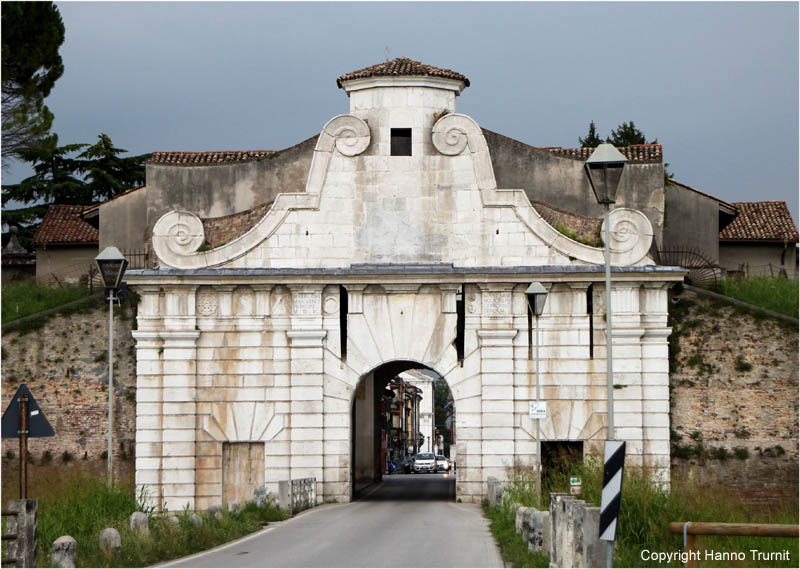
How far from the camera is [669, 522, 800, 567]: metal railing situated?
13.5m

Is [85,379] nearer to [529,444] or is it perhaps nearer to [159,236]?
[159,236]

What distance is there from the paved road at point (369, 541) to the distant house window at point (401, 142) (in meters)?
9.39

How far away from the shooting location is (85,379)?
34688mm

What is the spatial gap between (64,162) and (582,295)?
33.2m

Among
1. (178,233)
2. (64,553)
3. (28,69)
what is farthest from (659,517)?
(28,69)

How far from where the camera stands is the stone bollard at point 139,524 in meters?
18.5

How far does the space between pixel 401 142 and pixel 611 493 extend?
65.1ft

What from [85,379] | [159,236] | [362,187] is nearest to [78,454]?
[85,379]

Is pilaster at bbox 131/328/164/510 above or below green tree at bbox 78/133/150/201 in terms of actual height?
below

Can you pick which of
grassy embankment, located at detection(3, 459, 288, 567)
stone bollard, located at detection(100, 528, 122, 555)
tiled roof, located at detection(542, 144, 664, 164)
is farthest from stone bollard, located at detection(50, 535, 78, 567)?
tiled roof, located at detection(542, 144, 664, 164)

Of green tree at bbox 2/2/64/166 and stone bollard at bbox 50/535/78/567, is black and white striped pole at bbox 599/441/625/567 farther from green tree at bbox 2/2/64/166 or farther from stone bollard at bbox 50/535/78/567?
green tree at bbox 2/2/64/166

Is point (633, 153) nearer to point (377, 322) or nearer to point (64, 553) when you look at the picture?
point (377, 322)

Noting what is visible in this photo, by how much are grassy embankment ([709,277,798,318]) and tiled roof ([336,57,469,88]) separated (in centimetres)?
1031

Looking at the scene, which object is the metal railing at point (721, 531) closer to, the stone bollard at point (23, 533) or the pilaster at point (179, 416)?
the stone bollard at point (23, 533)
